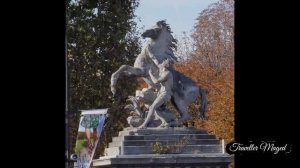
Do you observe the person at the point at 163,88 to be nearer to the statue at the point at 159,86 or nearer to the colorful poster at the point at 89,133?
the statue at the point at 159,86

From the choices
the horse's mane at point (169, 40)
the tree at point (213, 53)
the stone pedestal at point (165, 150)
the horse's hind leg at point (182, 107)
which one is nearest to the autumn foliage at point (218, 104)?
the tree at point (213, 53)

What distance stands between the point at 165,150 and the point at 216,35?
2481 centimetres

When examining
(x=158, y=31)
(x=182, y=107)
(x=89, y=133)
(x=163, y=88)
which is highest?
(x=158, y=31)

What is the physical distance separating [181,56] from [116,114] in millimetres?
11674

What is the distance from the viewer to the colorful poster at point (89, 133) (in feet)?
99.5

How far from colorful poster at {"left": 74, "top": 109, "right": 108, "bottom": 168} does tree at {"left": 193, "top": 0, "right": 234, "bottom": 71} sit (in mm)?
24502

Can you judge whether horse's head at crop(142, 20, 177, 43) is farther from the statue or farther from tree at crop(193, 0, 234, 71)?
tree at crop(193, 0, 234, 71)

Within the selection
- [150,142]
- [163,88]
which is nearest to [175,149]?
[150,142]

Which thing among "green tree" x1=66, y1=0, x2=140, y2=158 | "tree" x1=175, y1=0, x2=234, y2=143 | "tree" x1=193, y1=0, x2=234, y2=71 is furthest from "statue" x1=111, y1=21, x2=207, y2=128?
"tree" x1=193, y1=0, x2=234, y2=71

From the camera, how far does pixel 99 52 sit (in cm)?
4834

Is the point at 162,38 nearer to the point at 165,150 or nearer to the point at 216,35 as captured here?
the point at 165,150

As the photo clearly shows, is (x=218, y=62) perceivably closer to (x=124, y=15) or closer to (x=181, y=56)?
(x=181, y=56)
